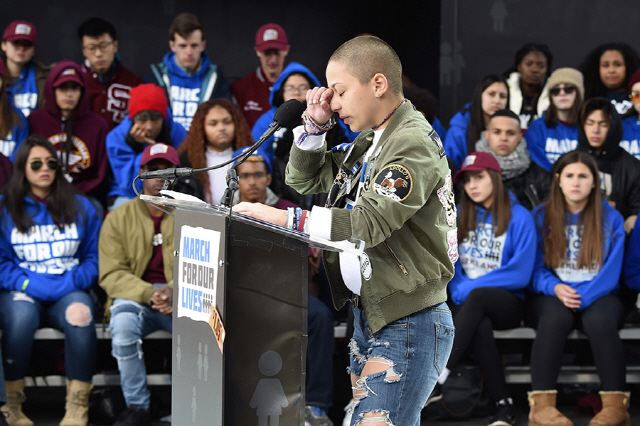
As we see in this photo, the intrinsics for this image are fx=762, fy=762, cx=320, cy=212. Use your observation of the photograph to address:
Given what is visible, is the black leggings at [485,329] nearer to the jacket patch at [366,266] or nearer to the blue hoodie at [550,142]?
the blue hoodie at [550,142]

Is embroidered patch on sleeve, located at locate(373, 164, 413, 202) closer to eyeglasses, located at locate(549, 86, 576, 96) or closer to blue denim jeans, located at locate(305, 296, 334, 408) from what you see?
blue denim jeans, located at locate(305, 296, 334, 408)

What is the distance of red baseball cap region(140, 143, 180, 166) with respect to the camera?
4316 millimetres

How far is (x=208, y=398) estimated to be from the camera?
72.7 inches

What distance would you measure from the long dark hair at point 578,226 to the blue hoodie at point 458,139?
0.73 meters

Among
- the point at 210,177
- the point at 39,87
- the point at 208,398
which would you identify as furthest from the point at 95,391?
the point at 208,398

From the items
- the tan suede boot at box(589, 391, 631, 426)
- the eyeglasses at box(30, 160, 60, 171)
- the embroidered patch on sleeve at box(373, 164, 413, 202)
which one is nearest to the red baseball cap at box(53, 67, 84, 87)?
the eyeglasses at box(30, 160, 60, 171)

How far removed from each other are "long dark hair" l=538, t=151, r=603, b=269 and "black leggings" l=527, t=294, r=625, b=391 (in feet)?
0.81

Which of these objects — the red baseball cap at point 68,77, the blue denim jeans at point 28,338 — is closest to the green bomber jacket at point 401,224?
the blue denim jeans at point 28,338

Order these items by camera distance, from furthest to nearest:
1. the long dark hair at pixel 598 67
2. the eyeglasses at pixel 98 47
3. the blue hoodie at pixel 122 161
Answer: the long dark hair at pixel 598 67, the eyeglasses at pixel 98 47, the blue hoodie at pixel 122 161

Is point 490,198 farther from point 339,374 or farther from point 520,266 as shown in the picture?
point 339,374

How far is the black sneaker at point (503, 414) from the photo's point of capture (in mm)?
3958

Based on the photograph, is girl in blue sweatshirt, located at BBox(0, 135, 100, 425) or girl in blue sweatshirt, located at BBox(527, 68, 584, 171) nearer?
girl in blue sweatshirt, located at BBox(0, 135, 100, 425)

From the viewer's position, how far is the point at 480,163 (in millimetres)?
4402

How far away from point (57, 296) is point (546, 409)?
2663 mm
